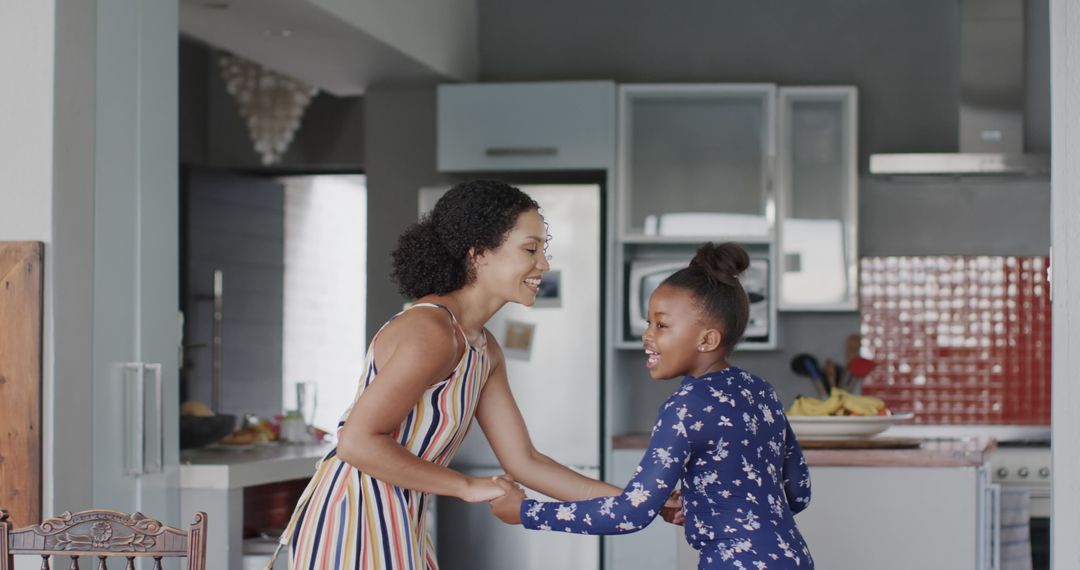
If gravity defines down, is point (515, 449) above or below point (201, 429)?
above

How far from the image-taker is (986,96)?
504cm

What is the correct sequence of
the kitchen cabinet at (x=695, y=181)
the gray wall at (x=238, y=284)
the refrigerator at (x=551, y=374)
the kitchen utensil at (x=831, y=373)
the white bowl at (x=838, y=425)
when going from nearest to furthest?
the white bowl at (x=838, y=425) → the refrigerator at (x=551, y=374) → the kitchen cabinet at (x=695, y=181) → the kitchen utensil at (x=831, y=373) → the gray wall at (x=238, y=284)

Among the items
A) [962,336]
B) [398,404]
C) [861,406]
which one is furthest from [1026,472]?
[398,404]

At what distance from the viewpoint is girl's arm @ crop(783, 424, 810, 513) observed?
91.0 inches

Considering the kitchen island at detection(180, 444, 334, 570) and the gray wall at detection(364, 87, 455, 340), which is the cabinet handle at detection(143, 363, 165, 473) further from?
the gray wall at detection(364, 87, 455, 340)

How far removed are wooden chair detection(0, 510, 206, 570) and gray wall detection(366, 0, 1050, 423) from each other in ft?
10.2

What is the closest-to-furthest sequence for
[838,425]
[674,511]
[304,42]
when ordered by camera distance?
[674,511], [838,425], [304,42]

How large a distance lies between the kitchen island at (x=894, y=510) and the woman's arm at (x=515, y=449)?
1.19 meters

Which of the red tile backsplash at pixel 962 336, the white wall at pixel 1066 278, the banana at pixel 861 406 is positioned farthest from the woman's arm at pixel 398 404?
the red tile backsplash at pixel 962 336

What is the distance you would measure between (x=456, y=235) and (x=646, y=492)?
0.50 meters

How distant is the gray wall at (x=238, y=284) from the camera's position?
627 centimetres

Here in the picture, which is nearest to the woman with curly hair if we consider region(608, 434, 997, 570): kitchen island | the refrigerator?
region(608, 434, 997, 570): kitchen island

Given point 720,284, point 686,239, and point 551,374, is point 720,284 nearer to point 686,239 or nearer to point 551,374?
point 551,374

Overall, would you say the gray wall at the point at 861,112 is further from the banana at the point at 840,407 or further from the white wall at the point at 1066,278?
the white wall at the point at 1066,278
